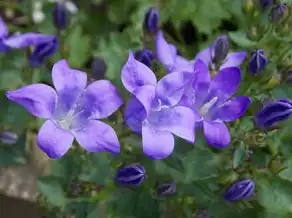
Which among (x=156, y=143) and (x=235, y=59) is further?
(x=235, y=59)

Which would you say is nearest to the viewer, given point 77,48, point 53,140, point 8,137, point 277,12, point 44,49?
point 53,140

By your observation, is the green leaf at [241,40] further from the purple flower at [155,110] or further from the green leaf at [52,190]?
the green leaf at [52,190]

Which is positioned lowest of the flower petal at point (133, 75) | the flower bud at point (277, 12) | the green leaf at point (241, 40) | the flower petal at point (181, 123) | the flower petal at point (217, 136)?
the flower petal at point (217, 136)

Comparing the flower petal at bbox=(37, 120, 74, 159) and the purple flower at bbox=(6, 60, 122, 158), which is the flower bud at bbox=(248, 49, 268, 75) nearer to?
the purple flower at bbox=(6, 60, 122, 158)

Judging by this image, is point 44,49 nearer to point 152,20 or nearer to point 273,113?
point 152,20

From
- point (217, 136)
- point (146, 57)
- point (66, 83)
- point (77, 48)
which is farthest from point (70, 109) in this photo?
point (77, 48)

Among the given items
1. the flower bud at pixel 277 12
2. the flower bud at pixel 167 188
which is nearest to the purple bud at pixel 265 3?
the flower bud at pixel 277 12

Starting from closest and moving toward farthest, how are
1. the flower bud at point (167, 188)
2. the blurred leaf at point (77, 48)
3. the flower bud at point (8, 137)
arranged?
the flower bud at point (167, 188) → the flower bud at point (8, 137) → the blurred leaf at point (77, 48)

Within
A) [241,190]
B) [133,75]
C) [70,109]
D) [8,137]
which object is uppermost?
[133,75]
